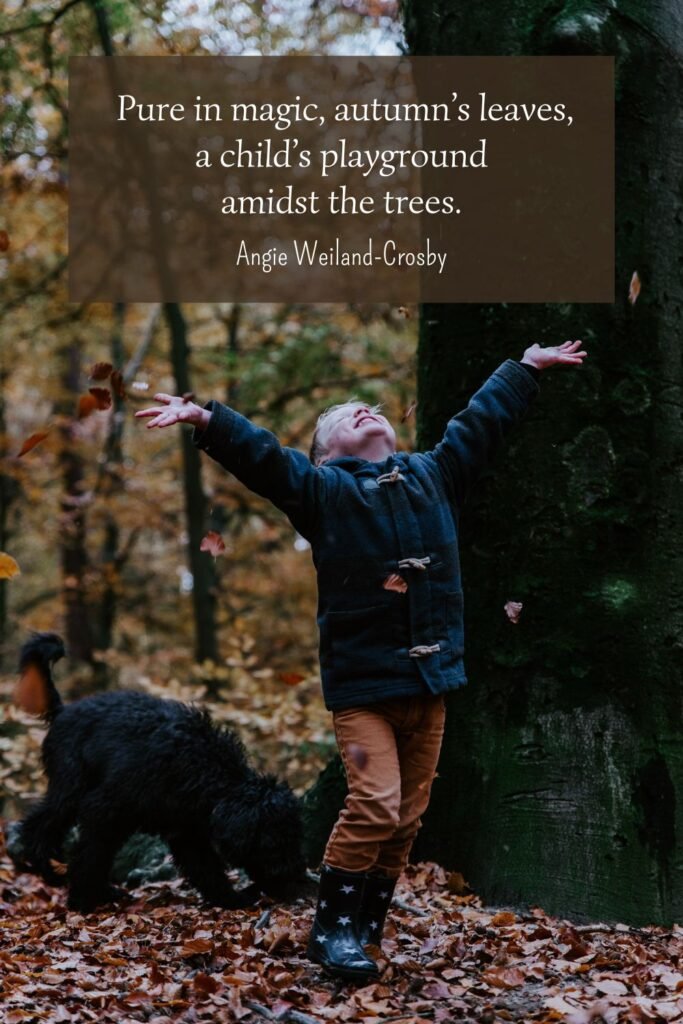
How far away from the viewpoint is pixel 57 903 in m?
5.78

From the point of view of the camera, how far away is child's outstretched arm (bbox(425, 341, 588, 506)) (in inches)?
166

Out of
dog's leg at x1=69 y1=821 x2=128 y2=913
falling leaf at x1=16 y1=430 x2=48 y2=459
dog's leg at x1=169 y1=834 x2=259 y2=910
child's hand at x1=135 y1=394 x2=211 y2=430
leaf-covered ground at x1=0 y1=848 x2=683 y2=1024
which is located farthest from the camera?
dog's leg at x1=69 y1=821 x2=128 y2=913

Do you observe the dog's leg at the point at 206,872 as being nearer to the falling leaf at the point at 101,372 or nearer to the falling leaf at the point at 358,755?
the falling leaf at the point at 358,755

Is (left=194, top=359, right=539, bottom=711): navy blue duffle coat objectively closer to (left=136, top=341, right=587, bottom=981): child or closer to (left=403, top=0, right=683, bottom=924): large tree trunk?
(left=136, top=341, right=587, bottom=981): child

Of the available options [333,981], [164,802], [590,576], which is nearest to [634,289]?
[590,576]

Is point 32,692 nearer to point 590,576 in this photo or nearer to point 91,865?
point 91,865

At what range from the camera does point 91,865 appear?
539cm

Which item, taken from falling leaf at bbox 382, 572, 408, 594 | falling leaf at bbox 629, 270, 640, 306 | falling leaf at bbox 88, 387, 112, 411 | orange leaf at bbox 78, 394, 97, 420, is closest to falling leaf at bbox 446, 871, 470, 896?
falling leaf at bbox 382, 572, 408, 594

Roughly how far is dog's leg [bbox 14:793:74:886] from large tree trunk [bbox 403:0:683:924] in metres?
2.06

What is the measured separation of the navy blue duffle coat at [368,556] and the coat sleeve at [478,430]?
0.50 ft

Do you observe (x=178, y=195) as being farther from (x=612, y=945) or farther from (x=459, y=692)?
(x=612, y=945)

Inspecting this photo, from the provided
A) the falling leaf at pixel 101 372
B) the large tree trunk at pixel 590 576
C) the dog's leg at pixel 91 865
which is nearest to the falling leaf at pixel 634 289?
the large tree trunk at pixel 590 576

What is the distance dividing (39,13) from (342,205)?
3060 mm

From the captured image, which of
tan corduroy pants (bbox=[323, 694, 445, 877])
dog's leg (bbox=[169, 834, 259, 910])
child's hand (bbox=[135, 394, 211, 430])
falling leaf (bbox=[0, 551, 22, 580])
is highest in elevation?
child's hand (bbox=[135, 394, 211, 430])
